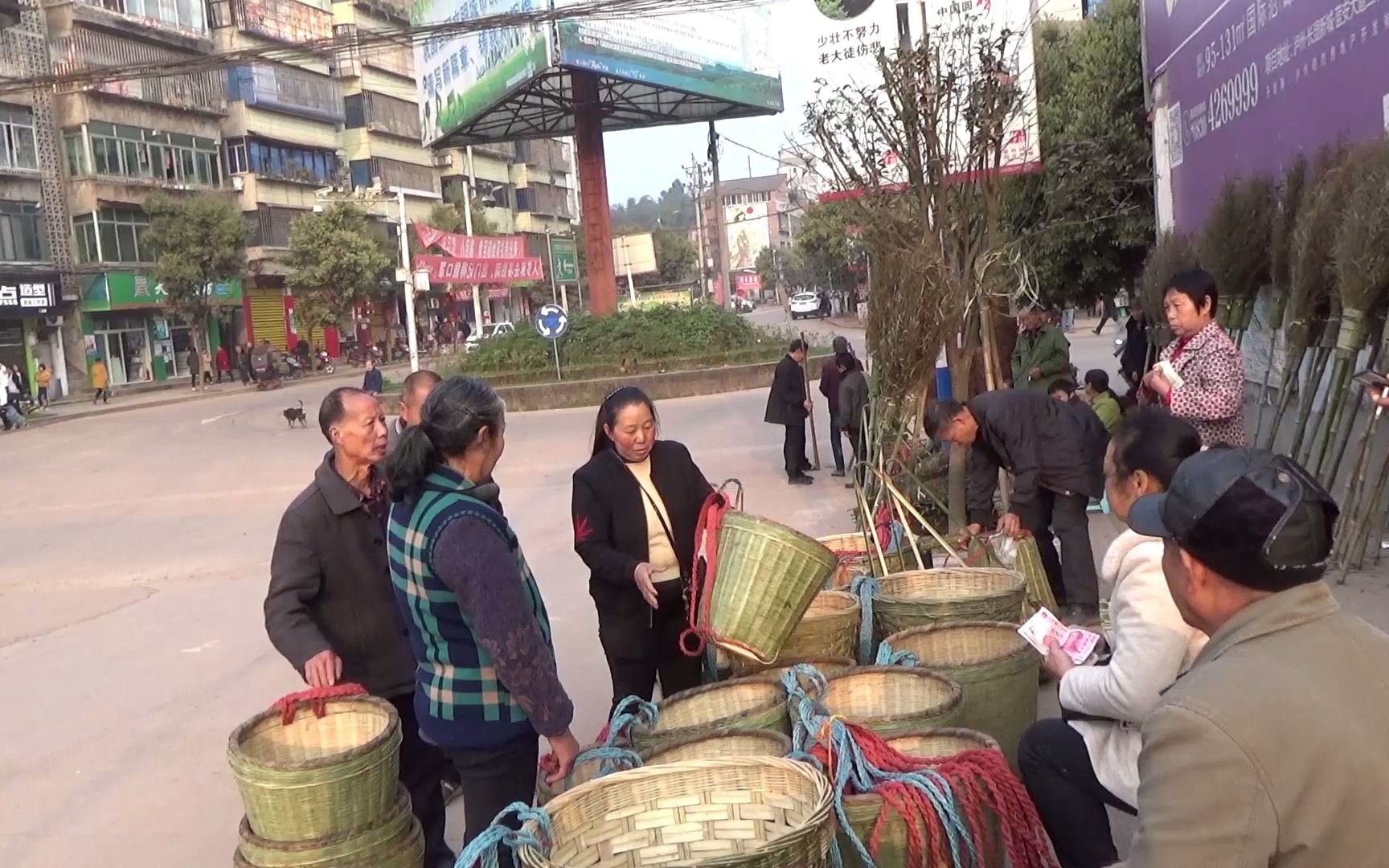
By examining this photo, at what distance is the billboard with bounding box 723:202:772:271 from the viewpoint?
103188mm

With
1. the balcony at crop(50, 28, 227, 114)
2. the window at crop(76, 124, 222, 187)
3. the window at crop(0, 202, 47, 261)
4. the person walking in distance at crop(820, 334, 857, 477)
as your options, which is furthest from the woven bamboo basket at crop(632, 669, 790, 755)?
the window at crop(76, 124, 222, 187)

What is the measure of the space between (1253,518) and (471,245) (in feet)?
80.0

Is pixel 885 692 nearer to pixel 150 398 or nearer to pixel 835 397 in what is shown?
pixel 835 397

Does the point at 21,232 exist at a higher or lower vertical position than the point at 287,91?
lower

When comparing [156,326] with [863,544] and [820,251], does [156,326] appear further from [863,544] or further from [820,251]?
[863,544]

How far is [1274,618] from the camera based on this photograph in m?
1.49

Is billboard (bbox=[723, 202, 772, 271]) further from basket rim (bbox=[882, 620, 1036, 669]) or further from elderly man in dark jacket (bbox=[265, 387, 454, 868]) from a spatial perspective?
elderly man in dark jacket (bbox=[265, 387, 454, 868])

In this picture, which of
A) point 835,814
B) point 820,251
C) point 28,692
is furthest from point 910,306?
point 820,251

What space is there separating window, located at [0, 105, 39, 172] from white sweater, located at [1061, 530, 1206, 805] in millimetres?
35624

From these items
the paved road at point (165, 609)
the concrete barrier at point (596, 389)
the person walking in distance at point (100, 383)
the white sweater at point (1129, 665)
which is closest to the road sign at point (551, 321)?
the paved road at point (165, 609)

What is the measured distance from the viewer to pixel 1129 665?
241cm

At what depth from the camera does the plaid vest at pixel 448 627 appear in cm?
262

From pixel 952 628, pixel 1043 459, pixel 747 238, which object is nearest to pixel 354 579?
pixel 952 628

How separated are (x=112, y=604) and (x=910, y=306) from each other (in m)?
6.13
